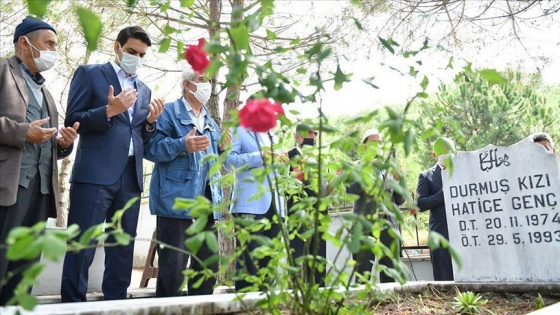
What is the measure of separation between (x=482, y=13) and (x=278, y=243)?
15.7 ft

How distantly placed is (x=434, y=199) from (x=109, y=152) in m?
2.78

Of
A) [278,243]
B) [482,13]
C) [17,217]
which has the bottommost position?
[278,243]

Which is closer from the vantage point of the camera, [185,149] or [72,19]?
[185,149]

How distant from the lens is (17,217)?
260 cm

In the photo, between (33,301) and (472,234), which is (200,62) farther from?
(472,234)

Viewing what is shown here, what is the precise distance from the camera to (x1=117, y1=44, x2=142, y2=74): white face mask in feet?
10.8

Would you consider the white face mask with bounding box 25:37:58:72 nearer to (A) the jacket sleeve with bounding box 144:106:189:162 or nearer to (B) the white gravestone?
(A) the jacket sleeve with bounding box 144:106:189:162

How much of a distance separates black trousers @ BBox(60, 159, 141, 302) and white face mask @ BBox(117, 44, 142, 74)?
2.01ft

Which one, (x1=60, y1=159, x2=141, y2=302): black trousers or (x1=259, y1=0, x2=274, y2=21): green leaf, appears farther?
(x1=60, y1=159, x2=141, y2=302): black trousers

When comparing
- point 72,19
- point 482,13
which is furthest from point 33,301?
point 72,19

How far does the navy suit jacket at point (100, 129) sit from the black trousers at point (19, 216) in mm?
219

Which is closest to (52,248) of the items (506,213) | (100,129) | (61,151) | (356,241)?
(356,241)

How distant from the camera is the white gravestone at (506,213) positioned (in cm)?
331

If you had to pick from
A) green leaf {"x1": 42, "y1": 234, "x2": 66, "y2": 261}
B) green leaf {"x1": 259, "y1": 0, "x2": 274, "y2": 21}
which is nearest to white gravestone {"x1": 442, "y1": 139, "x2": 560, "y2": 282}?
green leaf {"x1": 259, "y1": 0, "x2": 274, "y2": 21}
